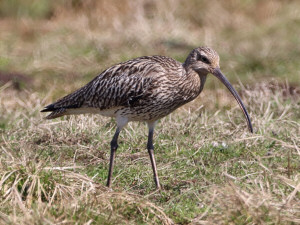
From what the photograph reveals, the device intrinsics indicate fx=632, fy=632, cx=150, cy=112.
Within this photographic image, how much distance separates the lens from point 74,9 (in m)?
15.4

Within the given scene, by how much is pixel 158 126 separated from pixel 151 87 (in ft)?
5.58

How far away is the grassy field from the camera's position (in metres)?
5.31

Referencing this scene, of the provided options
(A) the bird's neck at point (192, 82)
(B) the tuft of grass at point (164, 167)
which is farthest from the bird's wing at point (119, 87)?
(B) the tuft of grass at point (164, 167)

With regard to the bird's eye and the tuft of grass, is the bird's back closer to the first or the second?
the bird's eye

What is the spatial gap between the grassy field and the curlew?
55 centimetres

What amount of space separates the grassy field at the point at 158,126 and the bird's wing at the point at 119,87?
599mm

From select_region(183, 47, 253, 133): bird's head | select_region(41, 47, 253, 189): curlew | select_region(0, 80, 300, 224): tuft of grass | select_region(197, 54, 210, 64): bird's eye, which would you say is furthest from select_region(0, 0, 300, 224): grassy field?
select_region(197, 54, 210, 64): bird's eye

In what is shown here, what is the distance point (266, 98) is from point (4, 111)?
383 cm

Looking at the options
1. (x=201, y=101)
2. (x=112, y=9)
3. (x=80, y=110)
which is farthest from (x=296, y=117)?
(x=112, y=9)

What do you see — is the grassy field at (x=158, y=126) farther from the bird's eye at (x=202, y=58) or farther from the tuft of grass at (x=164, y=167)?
the bird's eye at (x=202, y=58)

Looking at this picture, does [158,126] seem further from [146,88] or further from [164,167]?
[146,88]

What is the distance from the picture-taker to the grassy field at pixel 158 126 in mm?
5312

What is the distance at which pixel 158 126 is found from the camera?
841cm

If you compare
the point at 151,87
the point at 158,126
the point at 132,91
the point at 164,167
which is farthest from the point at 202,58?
the point at 158,126
